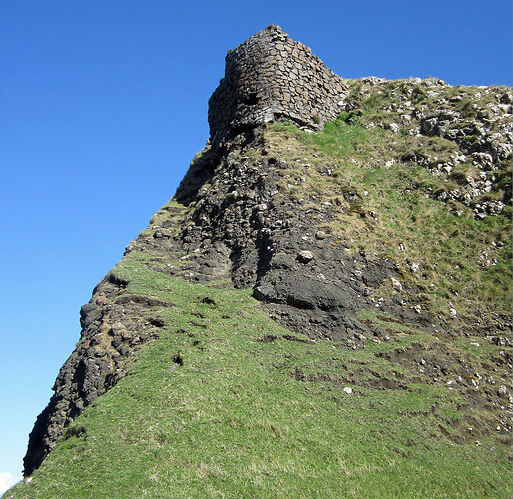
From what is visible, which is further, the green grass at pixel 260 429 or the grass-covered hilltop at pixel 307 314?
the grass-covered hilltop at pixel 307 314

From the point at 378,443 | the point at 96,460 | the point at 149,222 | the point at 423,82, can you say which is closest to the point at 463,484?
the point at 378,443

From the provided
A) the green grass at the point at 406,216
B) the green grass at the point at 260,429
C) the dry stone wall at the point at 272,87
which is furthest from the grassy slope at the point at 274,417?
the dry stone wall at the point at 272,87

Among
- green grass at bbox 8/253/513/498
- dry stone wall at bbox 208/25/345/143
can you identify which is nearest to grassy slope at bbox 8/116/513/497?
green grass at bbox 8/253/513/498

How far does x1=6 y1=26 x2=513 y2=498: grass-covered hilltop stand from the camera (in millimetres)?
10891

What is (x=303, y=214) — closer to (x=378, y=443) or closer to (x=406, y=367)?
(x=406, y=367)

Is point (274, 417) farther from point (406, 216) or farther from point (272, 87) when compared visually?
point (272, 87)

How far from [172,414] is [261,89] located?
17.8m

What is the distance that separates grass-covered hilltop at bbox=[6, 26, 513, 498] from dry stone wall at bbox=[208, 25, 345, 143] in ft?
0.36

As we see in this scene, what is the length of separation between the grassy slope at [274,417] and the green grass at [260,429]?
32 mm

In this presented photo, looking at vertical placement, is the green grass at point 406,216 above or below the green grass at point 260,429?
above

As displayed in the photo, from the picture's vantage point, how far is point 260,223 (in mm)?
19469

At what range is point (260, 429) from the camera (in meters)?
11.4

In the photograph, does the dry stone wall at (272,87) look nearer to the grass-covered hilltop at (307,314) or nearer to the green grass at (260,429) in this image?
the grass-covered hilltop at (307,314)

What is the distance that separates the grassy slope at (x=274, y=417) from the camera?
10117 mm
